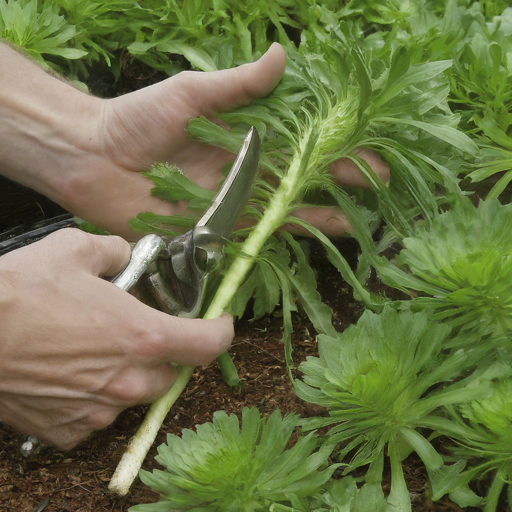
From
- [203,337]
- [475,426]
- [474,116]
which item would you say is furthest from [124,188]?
[475,426]

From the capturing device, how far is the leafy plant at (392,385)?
0.74m

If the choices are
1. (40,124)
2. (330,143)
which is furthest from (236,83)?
(40,124)

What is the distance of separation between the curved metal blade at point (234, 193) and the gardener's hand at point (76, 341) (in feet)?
0.53

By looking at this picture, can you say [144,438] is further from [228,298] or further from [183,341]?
[228,298]

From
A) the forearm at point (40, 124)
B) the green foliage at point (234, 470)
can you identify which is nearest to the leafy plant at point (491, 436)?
the green foliage at point (234, 470)

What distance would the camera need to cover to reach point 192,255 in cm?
95

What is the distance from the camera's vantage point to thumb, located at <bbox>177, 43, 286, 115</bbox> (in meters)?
1.10

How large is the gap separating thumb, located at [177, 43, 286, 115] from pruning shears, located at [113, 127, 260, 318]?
0.13 m

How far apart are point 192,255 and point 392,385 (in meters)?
0.39

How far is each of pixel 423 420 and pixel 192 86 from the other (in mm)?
783

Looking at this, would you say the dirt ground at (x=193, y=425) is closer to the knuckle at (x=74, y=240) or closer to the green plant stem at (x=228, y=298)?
the green plant stem at (x=228, y=298)

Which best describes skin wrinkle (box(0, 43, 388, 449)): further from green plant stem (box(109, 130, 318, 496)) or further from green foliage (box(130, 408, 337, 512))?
green foliage (box(130, 408, 337, 512))

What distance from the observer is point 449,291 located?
811mm

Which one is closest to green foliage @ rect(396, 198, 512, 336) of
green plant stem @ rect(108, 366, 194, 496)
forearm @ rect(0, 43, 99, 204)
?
green plant stem @ rect(108, 366, 194, 496)
